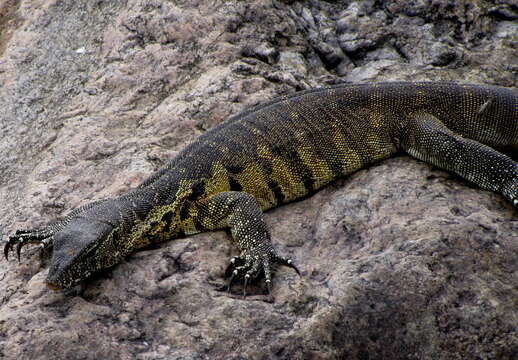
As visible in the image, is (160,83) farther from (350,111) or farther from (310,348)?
(310,348)

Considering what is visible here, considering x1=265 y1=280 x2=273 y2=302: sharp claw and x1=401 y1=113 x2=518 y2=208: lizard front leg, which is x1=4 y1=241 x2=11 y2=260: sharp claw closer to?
x1=265 y1=280 x2=273 y2=302: sharp claw

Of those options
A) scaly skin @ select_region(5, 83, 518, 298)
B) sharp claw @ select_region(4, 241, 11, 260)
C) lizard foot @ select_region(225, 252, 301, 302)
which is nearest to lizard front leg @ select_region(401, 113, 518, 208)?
scaly skin @ select_region(5, 83, 518, 298)

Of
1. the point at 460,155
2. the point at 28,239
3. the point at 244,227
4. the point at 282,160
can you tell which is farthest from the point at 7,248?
the point at 460,155

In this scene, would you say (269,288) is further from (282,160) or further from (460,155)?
(460,155)

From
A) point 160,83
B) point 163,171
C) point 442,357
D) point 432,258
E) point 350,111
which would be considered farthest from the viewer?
point 160,83

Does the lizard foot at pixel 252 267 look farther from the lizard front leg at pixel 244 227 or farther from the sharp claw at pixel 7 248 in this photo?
the sharp claw at pixel 7 248

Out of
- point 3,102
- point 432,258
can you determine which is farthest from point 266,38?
point 432,258
